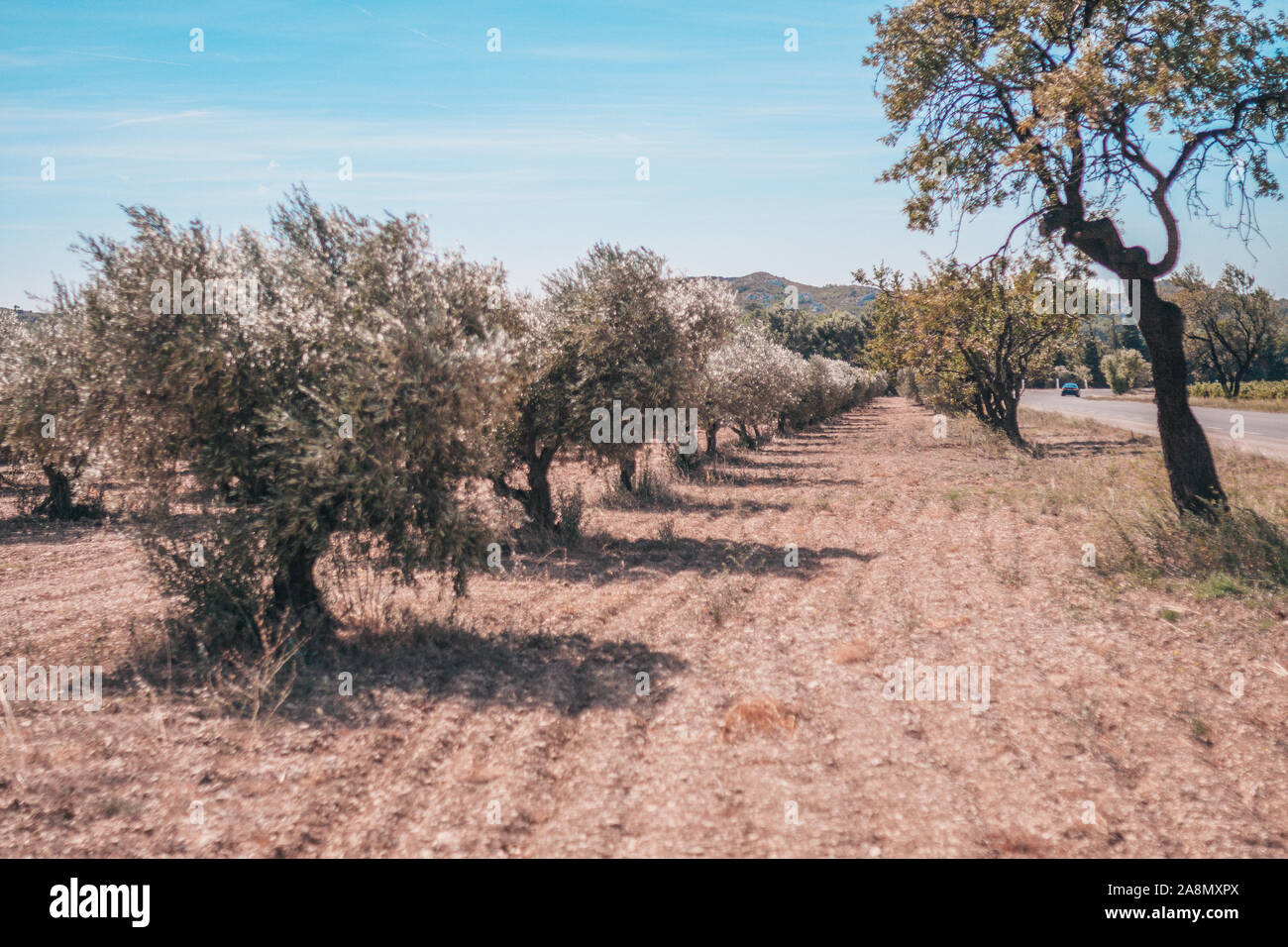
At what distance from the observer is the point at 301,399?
Answer: 744 cm

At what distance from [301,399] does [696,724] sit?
16.8ft

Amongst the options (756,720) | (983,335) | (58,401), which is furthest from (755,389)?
(58,401)

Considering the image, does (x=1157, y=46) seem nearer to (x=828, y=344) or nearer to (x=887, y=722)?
(x=887, y=722)

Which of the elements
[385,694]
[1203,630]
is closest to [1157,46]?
[1203,630]

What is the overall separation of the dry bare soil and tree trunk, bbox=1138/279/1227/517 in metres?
1.41

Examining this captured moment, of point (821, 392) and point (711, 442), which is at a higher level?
point (821, 392)

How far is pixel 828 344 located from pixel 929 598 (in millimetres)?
98282

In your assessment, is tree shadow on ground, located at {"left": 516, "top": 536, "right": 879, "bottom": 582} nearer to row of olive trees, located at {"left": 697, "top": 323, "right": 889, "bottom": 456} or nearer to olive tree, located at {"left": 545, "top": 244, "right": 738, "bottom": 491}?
olive tree, located at {"left": 545, "top": 244, "right": 738, "bottom": 491}

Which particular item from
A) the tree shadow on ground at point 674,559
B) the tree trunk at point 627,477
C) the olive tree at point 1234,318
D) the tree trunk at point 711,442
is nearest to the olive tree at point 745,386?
the tree trunk at point 711,442

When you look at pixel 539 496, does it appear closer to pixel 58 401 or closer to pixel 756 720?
pixel 58 401

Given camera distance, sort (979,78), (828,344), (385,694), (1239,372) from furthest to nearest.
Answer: (828,344) < (1239,372) < (979,78) < (385,694)

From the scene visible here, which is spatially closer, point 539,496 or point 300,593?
point 300,593

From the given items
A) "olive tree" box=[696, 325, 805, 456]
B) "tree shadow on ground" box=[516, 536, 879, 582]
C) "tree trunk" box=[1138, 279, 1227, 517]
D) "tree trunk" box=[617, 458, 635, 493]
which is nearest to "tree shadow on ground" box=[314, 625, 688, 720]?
"tree shadow on ground" box=[516, 536, 879, 582]

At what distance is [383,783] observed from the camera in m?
5.20
